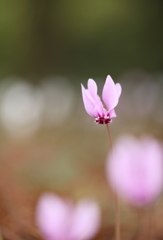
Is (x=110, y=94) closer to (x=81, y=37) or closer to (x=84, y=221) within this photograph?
(x=84, y=221)

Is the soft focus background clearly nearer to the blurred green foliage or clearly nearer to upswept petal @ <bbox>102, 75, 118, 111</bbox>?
the blurred green foliage

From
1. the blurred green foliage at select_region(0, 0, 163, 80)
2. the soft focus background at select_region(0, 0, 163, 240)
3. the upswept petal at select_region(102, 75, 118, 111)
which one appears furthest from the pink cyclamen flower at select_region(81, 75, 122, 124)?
the blurred green foliage at select_region(0, 0, 163, 80)

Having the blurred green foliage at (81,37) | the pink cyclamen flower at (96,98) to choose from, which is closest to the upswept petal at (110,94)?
the pink cyclamen flower at (96,98)

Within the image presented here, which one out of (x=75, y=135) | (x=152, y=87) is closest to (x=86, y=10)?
(x=152, y=87)

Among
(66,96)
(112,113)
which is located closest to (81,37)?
(66,96)

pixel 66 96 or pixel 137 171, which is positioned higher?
pixel 66 96
